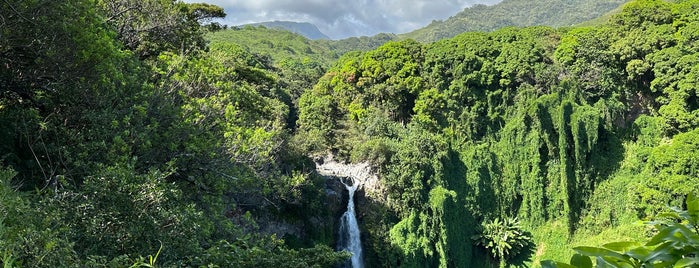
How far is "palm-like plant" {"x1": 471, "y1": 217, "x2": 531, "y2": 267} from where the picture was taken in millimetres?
15977

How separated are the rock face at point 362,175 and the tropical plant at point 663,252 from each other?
1478 centimetres

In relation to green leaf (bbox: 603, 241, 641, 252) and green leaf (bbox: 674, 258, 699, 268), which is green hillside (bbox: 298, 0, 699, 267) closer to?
green leaf (bbox: 603, 241, 641, 252)

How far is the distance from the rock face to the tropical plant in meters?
14.8

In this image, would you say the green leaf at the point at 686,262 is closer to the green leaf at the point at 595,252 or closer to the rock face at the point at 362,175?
the green leaf at the point at 595,252

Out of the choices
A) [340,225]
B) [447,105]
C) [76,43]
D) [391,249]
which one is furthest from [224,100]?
[447,105]

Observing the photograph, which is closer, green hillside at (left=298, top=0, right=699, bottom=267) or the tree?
the tree

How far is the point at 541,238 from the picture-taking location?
1673 centimetres

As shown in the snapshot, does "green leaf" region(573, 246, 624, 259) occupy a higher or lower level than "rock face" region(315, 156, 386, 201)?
higher

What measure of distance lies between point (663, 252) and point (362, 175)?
50.7ft

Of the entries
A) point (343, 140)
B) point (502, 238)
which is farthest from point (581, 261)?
point (343, 140)

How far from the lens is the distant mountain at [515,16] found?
97.6 metres

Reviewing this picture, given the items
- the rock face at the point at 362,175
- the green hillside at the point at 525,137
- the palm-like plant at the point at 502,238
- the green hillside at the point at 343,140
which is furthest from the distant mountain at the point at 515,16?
the rock face at the point at 362,175

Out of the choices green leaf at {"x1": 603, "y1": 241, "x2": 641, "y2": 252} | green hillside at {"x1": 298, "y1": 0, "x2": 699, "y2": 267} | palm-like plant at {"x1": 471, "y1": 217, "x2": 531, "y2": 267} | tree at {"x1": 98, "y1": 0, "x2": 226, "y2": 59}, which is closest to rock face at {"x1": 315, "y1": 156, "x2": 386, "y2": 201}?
green hillside at {"x1": 298, "y1": 0, "x2": 699, "y2": 267}

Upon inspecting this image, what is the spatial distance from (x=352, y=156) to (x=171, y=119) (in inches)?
409
